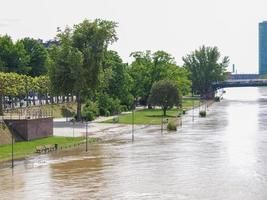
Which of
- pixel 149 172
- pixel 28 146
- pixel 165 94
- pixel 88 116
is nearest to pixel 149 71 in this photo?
pixel 165 94

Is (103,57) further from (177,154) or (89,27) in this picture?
(177,154)

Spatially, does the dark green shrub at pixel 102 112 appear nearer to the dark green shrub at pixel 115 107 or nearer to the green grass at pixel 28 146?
the dark green shrub at pixel 115 107

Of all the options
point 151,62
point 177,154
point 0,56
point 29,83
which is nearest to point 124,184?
point 177,154

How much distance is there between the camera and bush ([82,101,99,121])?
98.4m

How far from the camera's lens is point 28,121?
6994 centimetres

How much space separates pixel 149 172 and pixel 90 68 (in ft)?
156

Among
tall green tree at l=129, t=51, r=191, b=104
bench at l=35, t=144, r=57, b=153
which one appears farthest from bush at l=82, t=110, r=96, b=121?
tall green tree at l=129, t=51, r=191, b=104

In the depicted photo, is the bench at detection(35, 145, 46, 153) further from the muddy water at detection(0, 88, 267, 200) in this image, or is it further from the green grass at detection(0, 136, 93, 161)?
the muddy water at detection(0, 88, 267, 200)

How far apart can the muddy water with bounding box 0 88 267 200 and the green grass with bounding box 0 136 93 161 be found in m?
2.49

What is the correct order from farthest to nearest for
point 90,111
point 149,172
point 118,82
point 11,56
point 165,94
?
point 118,82 < point 165,94 < point 11,56 < point 90,111 < point 149,172

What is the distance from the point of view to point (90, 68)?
94.5 m

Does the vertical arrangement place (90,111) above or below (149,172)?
above

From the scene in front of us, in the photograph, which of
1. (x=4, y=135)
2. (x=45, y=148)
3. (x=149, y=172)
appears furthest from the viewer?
(x=4, y=135)

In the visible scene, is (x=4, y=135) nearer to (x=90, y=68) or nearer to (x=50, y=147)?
(x=50, y=147)
